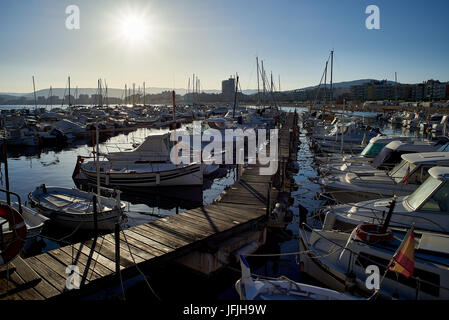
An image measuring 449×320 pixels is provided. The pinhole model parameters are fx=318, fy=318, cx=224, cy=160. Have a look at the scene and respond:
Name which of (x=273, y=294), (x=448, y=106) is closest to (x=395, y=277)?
(x=273, y=294)

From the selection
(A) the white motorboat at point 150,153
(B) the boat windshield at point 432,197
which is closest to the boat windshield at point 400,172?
(B) the boat windshield at point 432,197

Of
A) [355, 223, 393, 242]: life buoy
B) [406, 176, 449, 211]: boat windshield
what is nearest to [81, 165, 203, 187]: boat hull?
[355, 223, 393, 242]: life buoy

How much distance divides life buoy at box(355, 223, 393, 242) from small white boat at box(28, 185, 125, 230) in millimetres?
8898

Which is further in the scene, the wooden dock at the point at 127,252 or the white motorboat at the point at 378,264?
the white motorboat at the point at 378,264

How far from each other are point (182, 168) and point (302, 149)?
74.2 feet

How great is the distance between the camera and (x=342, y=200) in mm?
15305

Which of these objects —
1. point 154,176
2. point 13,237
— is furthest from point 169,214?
point 13,237

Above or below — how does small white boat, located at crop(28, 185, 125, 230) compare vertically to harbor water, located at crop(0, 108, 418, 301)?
above

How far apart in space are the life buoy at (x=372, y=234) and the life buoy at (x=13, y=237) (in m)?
8.14

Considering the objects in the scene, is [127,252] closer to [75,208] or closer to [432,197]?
[75,208]

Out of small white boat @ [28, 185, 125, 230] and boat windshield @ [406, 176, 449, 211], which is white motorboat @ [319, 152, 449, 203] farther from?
Result: small white boat @ [28, 185, 125, 230]

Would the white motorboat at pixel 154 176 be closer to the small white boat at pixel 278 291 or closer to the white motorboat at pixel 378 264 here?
the white motorboat at pixel 378 264

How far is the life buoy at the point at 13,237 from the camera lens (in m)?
6.56

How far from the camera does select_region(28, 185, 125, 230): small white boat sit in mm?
13266
